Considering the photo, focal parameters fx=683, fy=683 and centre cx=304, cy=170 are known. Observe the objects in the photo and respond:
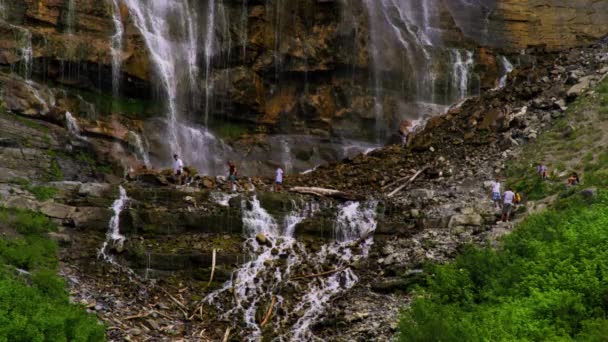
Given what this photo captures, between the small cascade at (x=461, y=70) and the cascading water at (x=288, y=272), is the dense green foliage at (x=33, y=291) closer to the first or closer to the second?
the cascading water at (x=288, y=272)

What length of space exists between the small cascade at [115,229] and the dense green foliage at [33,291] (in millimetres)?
1614

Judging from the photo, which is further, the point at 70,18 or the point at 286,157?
the point at 286,157

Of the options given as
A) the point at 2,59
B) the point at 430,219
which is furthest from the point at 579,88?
the point at 2,59

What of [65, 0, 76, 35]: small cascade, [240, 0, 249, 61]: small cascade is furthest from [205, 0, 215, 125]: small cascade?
[65, 0, 76, 35]: small cascade

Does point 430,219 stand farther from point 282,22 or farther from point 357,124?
point 282,22

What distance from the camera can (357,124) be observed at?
3528 centimetres

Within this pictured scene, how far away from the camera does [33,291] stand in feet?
50.5

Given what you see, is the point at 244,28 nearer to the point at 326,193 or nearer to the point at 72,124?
the point at 72,124

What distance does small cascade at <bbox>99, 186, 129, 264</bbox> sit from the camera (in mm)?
21203

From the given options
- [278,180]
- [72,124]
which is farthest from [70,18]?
[278,180]

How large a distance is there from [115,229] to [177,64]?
13079mm

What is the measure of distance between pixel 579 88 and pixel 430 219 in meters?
13.3

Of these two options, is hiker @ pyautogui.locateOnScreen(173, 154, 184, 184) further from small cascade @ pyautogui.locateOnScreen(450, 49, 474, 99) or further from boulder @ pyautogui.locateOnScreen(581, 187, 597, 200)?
small cascade @ pyautogui.locateOnScreen(450, 49, 474, 99)

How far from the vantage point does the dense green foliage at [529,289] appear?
1260cm
